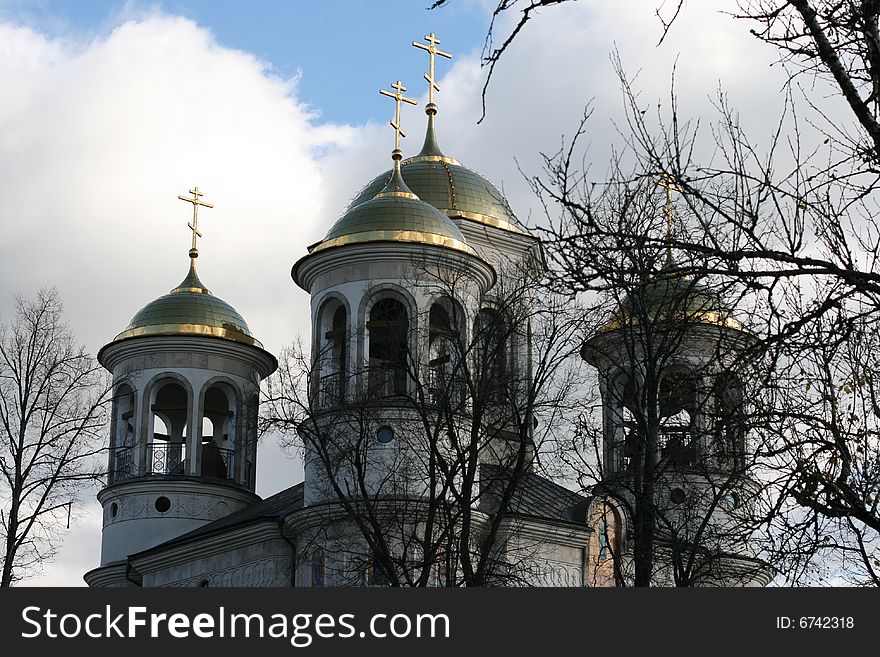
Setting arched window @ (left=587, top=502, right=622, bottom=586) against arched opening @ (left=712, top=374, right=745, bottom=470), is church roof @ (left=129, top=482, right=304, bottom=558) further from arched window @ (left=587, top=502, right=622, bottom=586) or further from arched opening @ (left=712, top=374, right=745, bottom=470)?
arched opening @ (left=712, top=374, right=745, bottom=470)

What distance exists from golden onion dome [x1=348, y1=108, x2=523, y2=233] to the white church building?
0.04 m

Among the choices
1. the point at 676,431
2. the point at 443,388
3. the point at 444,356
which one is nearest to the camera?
the point at 676,431

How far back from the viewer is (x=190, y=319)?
34656 mm

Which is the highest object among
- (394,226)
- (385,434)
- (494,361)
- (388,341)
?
(394,226)

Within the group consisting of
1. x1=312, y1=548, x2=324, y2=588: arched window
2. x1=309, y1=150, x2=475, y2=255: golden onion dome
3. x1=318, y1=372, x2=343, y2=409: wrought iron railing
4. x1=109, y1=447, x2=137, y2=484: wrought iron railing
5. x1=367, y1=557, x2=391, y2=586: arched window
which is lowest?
x1=367, y1=557, x2=391, y2=586: arched window

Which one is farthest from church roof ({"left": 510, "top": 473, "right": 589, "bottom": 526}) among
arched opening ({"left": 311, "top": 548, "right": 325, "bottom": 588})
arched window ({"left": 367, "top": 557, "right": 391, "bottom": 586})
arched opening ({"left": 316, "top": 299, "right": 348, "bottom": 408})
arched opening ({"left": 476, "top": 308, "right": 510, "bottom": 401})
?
arched opening ({"left": 476, "top": 308, "right": 510, "bottom": 401})

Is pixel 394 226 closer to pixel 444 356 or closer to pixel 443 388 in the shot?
pixel 444 356

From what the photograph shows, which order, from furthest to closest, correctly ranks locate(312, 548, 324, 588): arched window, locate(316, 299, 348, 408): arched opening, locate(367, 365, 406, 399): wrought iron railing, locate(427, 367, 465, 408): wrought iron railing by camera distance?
locate(316, 299, 348, 408): arched opening → locate(312, 548, 324, 588): arched window → locate(367, 365, 406, 399): wrought iron railing → locate(427, 367, 465, 408): wrought iron railing

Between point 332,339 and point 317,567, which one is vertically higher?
point 332,339

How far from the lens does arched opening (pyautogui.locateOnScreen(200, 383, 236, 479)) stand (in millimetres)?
34188

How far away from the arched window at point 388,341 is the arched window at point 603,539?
419cm

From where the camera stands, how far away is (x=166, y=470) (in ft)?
110

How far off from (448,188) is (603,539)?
8796mm

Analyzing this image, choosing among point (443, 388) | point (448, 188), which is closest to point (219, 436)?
point (448, 188)
